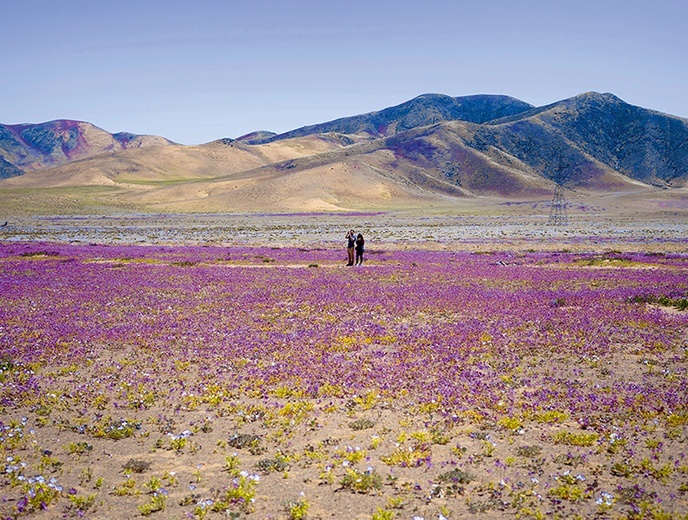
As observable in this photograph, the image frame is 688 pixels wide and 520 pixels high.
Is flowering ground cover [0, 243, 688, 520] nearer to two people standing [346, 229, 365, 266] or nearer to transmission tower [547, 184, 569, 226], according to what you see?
two people standing [346, 229, 365, 266]

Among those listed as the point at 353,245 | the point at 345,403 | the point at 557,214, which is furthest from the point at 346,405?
the point at 557,214

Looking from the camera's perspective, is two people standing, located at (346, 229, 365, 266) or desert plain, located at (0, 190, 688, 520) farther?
two people standing, located at (346, 229, 365, 266)

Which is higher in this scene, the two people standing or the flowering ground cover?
the two people standing

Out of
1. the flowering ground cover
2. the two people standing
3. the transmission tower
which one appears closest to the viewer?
the flowering ground cover

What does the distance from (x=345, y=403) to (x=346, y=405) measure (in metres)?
0.14

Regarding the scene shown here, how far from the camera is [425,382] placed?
13.0 m

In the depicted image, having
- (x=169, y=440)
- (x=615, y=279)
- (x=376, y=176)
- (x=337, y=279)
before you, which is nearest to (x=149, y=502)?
(x=169, y=440)

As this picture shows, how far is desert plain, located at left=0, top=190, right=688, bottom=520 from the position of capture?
812 cm

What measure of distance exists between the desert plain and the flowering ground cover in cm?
5

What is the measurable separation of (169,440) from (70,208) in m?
150

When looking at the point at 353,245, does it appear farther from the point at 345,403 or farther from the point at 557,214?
the point at 557,214

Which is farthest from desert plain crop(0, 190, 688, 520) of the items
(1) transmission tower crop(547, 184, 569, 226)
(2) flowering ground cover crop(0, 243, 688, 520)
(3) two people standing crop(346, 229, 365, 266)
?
(1) transmission tower crop(547, 184, 569, 226)

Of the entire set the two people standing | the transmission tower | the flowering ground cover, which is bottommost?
the flowering ground cover

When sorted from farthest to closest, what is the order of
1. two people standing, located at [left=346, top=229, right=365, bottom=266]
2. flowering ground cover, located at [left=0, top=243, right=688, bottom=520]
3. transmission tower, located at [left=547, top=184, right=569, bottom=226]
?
transmission tower, located at [left=547, top=184, right=569, bottom=226] < two people standing, located at [left=346, top=229, right=365, bottom=266] < flowering ground cover, located at [left=0, top=243, right=688, bottom=520]
